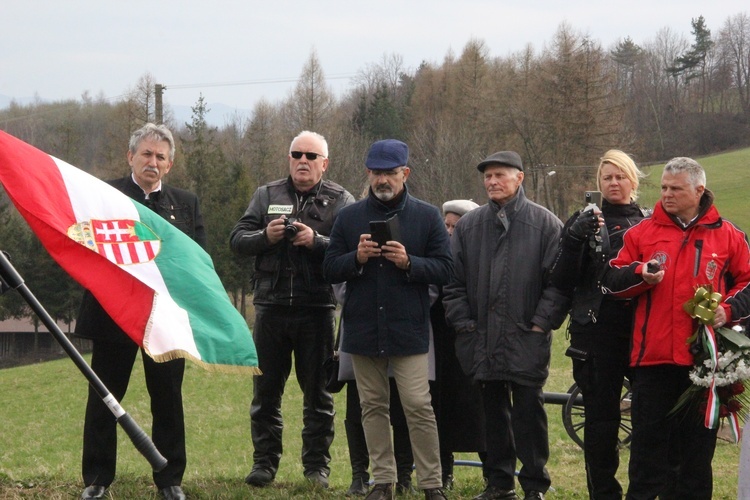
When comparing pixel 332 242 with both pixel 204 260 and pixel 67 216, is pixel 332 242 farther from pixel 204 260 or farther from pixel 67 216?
pixel 67 216

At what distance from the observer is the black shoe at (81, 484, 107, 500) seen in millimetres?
5898

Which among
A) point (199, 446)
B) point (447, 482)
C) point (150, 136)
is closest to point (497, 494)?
point (447, 482)

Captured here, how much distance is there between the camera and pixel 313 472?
6.67 metres

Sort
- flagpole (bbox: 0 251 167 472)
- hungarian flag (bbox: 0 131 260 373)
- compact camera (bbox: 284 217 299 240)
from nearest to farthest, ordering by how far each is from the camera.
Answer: flagpole (bbox: 0 251 167 472)
hungarian flag (bbox: 0 131 260 373)
compact camera (bbox: 284 217 299 240)

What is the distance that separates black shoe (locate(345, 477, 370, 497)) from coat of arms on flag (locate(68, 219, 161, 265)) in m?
2.23

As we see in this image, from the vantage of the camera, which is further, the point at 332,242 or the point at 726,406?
the point at 332,242

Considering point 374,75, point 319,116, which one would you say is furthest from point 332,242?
point 374,75

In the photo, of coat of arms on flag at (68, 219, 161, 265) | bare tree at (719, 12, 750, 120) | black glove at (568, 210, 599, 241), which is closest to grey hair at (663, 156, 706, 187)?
black glove at (568, 210, 599, 241)

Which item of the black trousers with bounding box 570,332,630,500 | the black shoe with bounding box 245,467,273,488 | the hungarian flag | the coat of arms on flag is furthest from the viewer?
the black shoe with bounding box 245,467,273,488

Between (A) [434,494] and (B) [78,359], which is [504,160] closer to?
(A) [434,494]

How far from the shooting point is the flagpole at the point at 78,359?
160 inches

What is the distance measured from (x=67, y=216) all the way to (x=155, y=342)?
0.88 meters

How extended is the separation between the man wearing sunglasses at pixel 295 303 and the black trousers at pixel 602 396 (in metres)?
1.87

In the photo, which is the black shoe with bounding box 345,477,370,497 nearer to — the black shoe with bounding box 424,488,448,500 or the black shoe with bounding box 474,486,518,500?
the black shoe with bounding box 424,488,448,500
